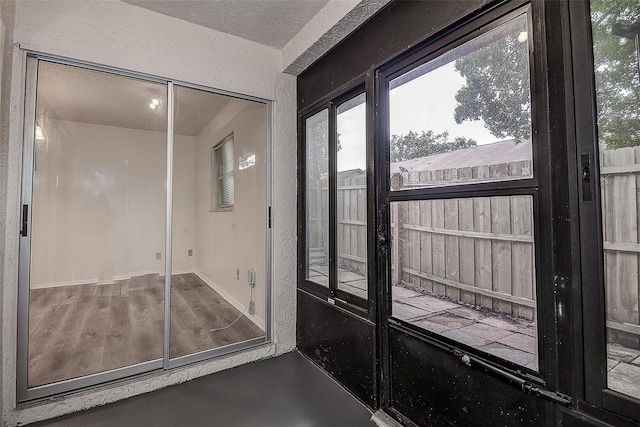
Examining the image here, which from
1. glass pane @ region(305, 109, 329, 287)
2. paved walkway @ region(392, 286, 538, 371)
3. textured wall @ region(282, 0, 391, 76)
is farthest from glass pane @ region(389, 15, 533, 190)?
glass pane @ region(305, 109, 329, 287)

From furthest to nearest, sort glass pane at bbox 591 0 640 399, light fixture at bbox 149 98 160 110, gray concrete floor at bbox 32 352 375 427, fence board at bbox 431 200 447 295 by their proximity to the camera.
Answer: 1. light fixture at bbox 149 98 160 110
2. gray concrete floor at bbox 32 352 375 427
3. fence board at bbox 431 200 447 295
4. glass pane at bbox 591 0 640 399

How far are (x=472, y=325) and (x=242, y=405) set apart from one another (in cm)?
143

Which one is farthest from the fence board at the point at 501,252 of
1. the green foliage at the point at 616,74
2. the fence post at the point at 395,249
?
the fence post at the point at 395,249

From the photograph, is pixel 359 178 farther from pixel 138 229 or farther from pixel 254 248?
pixel 138 229

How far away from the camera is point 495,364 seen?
1.21m

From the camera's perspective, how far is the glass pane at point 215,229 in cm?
228

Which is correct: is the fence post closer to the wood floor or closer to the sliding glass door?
the sliding glass door

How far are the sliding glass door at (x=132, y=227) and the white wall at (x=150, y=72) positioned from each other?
2.8 inches

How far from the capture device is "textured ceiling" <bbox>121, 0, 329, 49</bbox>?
6.46 ft

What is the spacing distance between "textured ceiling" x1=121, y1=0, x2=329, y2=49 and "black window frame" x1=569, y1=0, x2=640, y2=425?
1.53 metres

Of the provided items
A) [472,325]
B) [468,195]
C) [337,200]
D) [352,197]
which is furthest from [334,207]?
[472,325]

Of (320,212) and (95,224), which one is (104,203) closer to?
(95,224)

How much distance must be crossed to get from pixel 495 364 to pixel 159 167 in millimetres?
2374

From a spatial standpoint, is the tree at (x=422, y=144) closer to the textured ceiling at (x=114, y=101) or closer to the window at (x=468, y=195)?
the window at (x=468, y=195)
